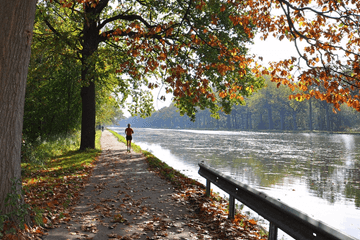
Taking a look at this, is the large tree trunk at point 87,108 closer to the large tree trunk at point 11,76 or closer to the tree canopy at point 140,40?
the tree canopy at point 140,40

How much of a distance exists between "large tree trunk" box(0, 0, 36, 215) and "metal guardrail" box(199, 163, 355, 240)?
3.88 m

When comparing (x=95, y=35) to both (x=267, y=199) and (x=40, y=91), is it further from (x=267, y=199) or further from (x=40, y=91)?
(x=267, y=199)

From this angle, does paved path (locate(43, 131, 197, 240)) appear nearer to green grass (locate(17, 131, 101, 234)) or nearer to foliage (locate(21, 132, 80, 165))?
green grass (locate(17, 131, 101, 234))

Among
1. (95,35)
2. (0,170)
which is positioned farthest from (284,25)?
(95,35)

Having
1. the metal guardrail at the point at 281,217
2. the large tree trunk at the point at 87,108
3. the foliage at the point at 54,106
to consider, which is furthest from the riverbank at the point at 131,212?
the foliage at the point at 54,106

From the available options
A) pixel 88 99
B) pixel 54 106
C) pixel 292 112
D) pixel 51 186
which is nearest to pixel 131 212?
pixel 51 186

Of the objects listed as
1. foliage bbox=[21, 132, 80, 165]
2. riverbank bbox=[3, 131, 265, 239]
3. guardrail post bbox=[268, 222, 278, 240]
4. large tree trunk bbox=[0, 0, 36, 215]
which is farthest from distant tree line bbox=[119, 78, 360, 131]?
large tree trunk bbox=[0, 0, 36, 215]

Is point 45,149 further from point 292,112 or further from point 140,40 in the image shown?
point 292,112

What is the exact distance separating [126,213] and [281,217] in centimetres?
340

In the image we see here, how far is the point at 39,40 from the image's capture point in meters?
14.2

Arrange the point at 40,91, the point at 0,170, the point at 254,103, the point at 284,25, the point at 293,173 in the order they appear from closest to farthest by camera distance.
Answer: the point at 0,170, the point at 284,25, the point at 293,173, the point at 40,91, the point at 254,103

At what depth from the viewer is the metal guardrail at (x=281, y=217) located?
3170 mm

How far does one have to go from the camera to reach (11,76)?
168 inches

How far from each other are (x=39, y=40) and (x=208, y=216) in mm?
12709
